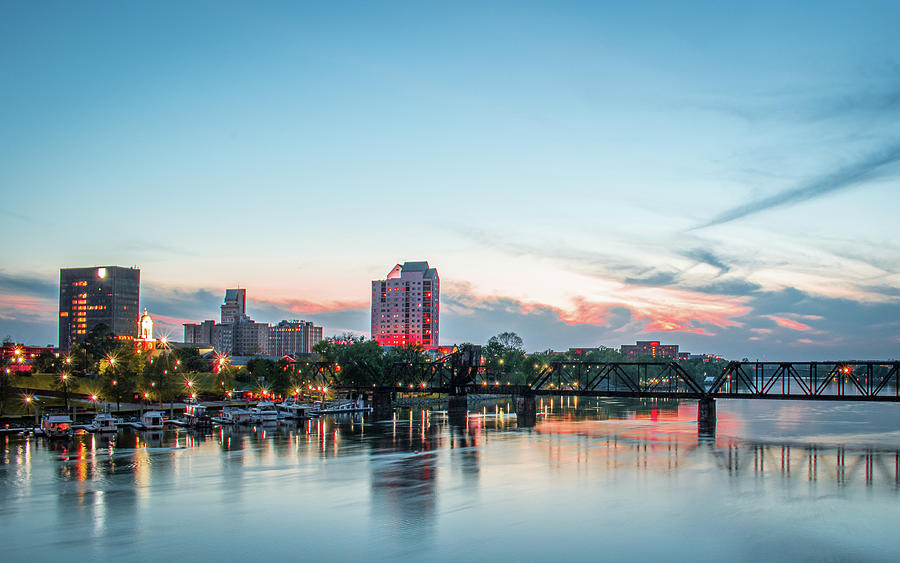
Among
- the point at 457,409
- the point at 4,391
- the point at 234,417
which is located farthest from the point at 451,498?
the point at 457,409

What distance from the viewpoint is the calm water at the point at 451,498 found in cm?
4200

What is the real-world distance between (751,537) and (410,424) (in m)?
80.5

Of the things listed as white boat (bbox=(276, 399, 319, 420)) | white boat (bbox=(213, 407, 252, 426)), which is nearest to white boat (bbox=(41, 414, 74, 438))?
white boat (bbox=(213, 407, 252, 426))

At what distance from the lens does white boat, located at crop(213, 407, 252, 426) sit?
115 m

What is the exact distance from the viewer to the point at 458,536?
146 feet

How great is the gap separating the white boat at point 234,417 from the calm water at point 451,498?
18.2 m

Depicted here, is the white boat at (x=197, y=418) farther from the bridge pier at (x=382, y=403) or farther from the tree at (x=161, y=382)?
the bridge pier at (x=382, y=403)

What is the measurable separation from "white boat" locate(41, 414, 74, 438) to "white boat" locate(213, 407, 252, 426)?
23496mm

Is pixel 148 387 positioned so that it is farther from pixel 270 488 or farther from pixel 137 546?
pixel 137 546

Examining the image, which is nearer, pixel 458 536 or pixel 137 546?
pixel 137 546

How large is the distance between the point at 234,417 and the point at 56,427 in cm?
2977

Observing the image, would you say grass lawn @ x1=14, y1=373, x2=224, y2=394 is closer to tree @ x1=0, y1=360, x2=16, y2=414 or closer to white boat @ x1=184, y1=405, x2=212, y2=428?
tree @ x1=0, y1=360, x2=16, y2=414

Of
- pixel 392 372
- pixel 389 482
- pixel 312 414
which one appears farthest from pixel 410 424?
pixel 389 482

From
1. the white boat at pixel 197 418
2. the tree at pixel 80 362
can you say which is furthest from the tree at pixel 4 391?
the tree at pixel 80 362
